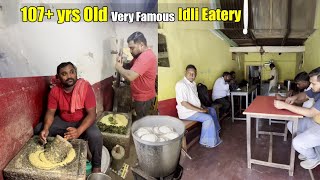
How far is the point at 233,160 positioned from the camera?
7.09ft

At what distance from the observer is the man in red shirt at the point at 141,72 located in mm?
1703

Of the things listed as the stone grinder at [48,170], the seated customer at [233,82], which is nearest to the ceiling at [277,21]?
the seated customer at [233,82]

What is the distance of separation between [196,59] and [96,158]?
1.09 metres

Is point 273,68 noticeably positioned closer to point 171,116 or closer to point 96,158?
point 171,116

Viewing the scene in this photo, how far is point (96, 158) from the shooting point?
164 centimetres

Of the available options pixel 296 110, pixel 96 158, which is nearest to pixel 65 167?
pixel 96 158

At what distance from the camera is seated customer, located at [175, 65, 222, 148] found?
6.47 ft

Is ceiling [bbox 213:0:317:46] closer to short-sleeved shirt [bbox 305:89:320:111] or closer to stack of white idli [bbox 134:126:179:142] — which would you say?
short-sleeved shirt [bbox 305:89:320:111]

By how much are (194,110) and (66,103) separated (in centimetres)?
115

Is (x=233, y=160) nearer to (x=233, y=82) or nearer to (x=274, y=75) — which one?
(x=233, y=82)

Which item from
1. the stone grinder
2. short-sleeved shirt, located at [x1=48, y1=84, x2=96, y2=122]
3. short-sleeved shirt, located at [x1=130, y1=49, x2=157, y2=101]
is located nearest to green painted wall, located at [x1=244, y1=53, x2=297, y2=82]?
short-sleeved shirt, located at [x1=130, y1=49, x2=157, y2=101]

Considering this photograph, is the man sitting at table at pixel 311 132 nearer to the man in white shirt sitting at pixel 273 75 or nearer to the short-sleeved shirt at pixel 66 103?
the man in white shirt sitting at pixel 273 75

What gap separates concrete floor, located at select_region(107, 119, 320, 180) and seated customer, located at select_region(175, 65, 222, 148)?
92 mm

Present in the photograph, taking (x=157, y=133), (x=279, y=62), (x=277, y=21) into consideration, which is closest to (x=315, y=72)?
(x=279, y=62)
